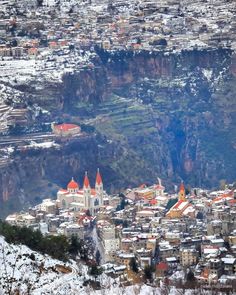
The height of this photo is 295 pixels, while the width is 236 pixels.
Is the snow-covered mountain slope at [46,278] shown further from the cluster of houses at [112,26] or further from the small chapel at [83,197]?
the cluster of houses at [112,26]

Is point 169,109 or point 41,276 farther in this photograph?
point 169,109

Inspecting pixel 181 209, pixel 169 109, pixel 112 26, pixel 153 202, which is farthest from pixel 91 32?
pixel 181 209

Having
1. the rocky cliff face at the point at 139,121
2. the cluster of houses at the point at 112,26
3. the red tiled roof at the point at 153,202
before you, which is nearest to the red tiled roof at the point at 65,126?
the rocky cliff face at the point at 139,121

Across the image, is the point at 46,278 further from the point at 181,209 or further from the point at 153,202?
the point at 153,202

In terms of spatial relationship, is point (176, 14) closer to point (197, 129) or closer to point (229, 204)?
point (197, 129)

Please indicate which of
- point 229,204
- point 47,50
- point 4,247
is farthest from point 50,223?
point 47,50

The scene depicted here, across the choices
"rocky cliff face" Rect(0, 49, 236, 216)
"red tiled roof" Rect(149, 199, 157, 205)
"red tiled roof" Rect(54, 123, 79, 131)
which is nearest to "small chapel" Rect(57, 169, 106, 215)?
"red tiled roof" Rect(149, 199, 157, 205)

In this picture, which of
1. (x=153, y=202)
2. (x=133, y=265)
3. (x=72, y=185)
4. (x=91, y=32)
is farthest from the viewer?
(x=91, y=32)
